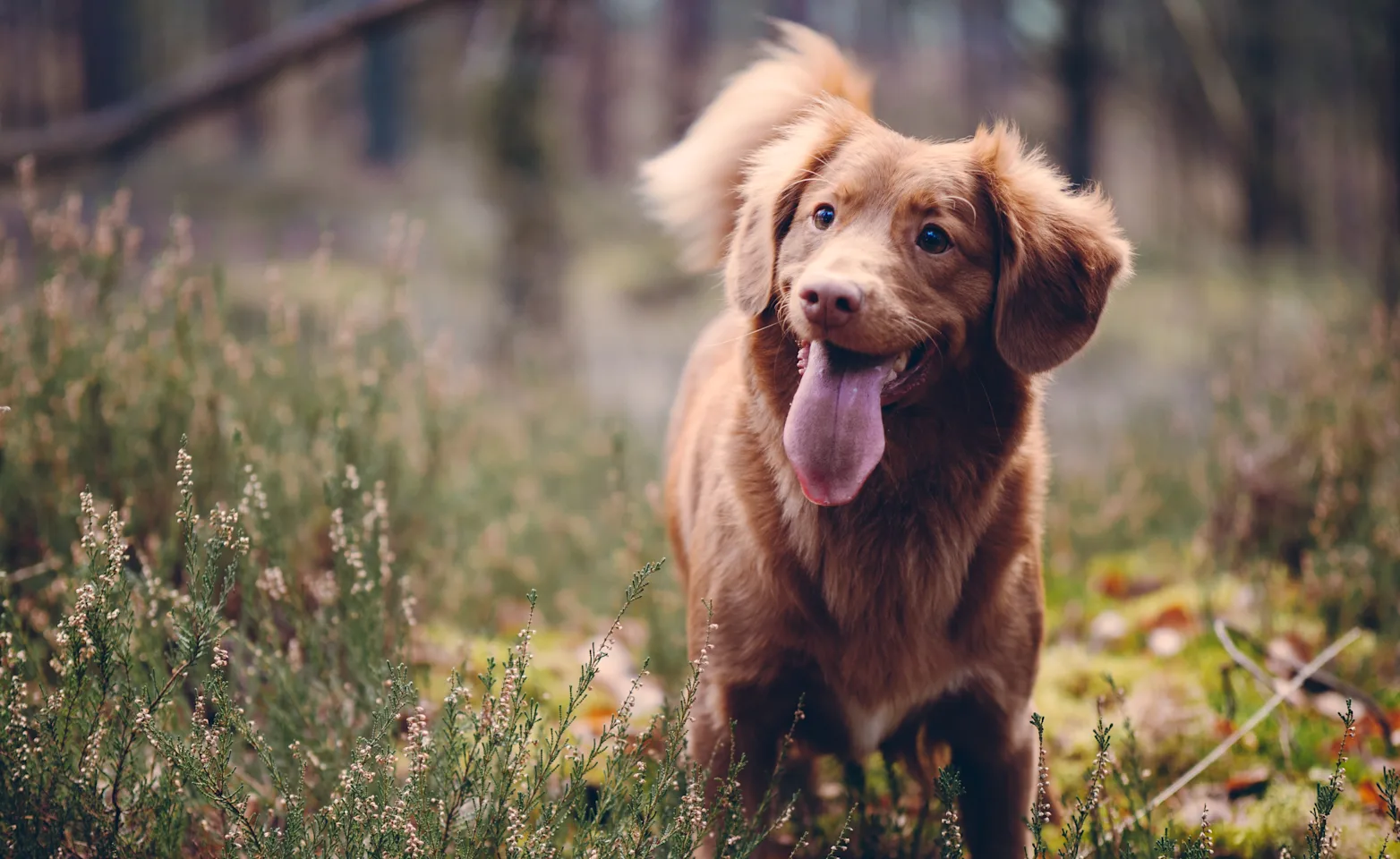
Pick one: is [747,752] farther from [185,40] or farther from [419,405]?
[185,40]

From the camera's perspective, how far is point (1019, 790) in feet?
7.80

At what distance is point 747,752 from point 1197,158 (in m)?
19.0

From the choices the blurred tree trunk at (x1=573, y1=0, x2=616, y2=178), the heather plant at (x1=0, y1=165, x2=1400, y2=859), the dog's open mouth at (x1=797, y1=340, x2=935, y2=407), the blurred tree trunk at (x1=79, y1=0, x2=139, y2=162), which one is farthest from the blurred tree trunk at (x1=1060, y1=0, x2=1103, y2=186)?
the blurred tree trunk at (x1=79, y1=0, x2=139, y2=162)

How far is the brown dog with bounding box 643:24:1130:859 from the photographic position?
223 cm

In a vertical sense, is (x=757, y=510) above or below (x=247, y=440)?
below

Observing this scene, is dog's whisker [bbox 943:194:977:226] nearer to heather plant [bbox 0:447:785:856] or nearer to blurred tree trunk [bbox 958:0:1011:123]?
heather plant [bbox 0:447:785:856]

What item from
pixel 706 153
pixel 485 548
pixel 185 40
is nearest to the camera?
pixel 706 153

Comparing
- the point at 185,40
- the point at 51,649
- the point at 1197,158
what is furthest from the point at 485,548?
the point at 185,40

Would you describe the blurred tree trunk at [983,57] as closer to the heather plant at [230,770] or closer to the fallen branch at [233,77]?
the fallen branch at [233,77]

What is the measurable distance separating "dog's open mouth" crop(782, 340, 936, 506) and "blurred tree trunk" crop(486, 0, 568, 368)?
5.45m

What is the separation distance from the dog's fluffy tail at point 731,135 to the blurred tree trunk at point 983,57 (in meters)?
20.9

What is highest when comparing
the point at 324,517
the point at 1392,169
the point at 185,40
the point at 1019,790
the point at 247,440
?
the point at 185,40

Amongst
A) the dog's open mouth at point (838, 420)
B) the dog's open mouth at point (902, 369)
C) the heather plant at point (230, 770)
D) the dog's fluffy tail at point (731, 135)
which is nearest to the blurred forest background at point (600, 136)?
the dog's fluffy tail at point (731, 135)

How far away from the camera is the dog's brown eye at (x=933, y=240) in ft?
7.41
